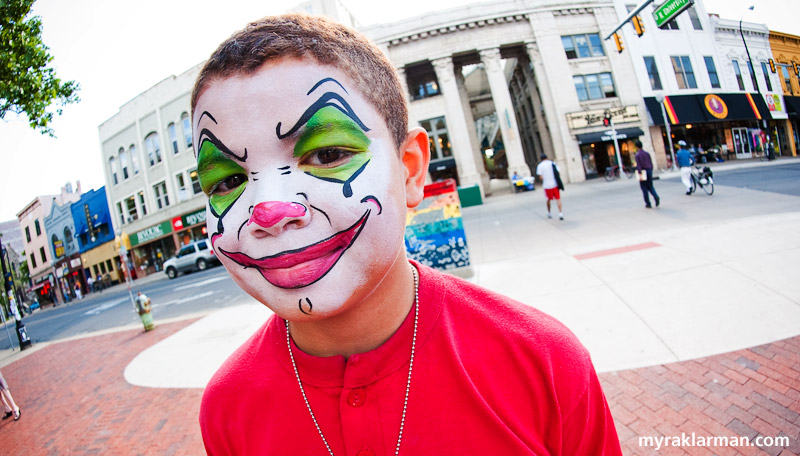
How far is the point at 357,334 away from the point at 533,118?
29.6m

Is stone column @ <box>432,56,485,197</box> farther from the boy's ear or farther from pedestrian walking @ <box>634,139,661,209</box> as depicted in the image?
the boy's ear

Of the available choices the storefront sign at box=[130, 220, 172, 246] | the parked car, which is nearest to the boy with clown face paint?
the parked car

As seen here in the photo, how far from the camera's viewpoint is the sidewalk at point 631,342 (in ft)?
7.49

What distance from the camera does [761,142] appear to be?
2359 cm

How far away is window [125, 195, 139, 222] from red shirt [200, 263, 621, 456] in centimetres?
3329

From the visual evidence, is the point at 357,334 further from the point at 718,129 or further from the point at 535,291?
the point at 718,129

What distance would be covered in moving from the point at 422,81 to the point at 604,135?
39.6ft

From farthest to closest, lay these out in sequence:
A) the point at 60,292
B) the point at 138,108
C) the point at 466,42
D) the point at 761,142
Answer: the point at 60,292
the point at 138,108
the point at 761,142
the point at 466,42

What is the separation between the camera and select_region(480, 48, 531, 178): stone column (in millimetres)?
21266

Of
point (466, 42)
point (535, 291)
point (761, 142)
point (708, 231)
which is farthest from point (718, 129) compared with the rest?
point (535, 291)

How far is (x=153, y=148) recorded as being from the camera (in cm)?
2595

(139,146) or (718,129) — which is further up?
(139,146)

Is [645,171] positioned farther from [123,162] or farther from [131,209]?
[123,162]

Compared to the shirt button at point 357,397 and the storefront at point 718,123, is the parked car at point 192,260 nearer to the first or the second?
the shirt button at point 357,397
